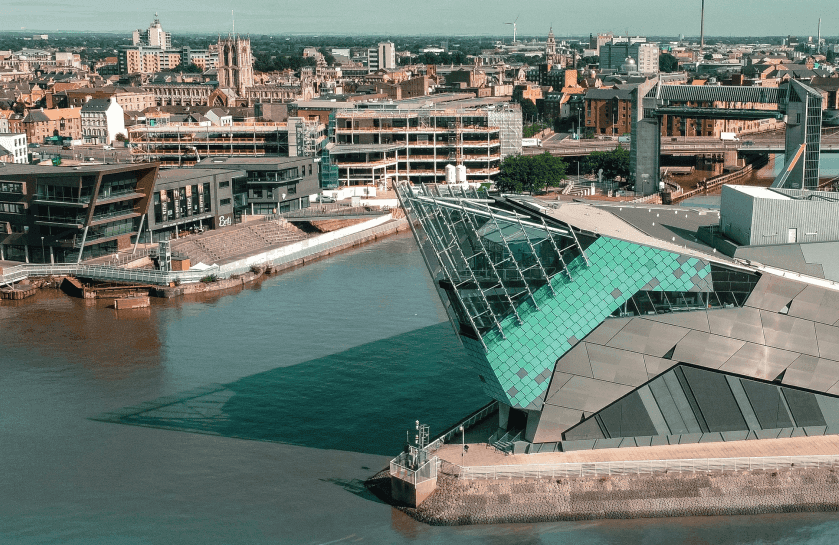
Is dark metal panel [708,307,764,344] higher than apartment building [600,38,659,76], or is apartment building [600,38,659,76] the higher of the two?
apartment building [600,38,659,76]

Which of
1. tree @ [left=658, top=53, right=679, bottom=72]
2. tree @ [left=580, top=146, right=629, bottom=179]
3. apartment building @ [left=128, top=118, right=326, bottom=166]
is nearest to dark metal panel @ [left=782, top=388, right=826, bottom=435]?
apartment building @ [left=128, top=118, right=326, bottom=166]

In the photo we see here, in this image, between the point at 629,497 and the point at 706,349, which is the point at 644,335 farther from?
the point at 629,497

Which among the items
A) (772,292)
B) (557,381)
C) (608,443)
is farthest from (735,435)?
(557,381)

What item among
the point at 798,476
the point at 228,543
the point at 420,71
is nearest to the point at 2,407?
the point at 228,543

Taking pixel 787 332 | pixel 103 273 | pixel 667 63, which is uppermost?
pixel 667 63

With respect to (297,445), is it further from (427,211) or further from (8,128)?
(8,128)

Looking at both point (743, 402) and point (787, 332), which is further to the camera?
point (743, 402)

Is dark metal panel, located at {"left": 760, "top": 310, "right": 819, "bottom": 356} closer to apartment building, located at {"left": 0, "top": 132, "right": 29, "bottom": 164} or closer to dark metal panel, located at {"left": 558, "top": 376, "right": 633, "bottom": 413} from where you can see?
dark metal panel, located at {"left": 558, "top": 376, "right": 633, "bottom": 413}
